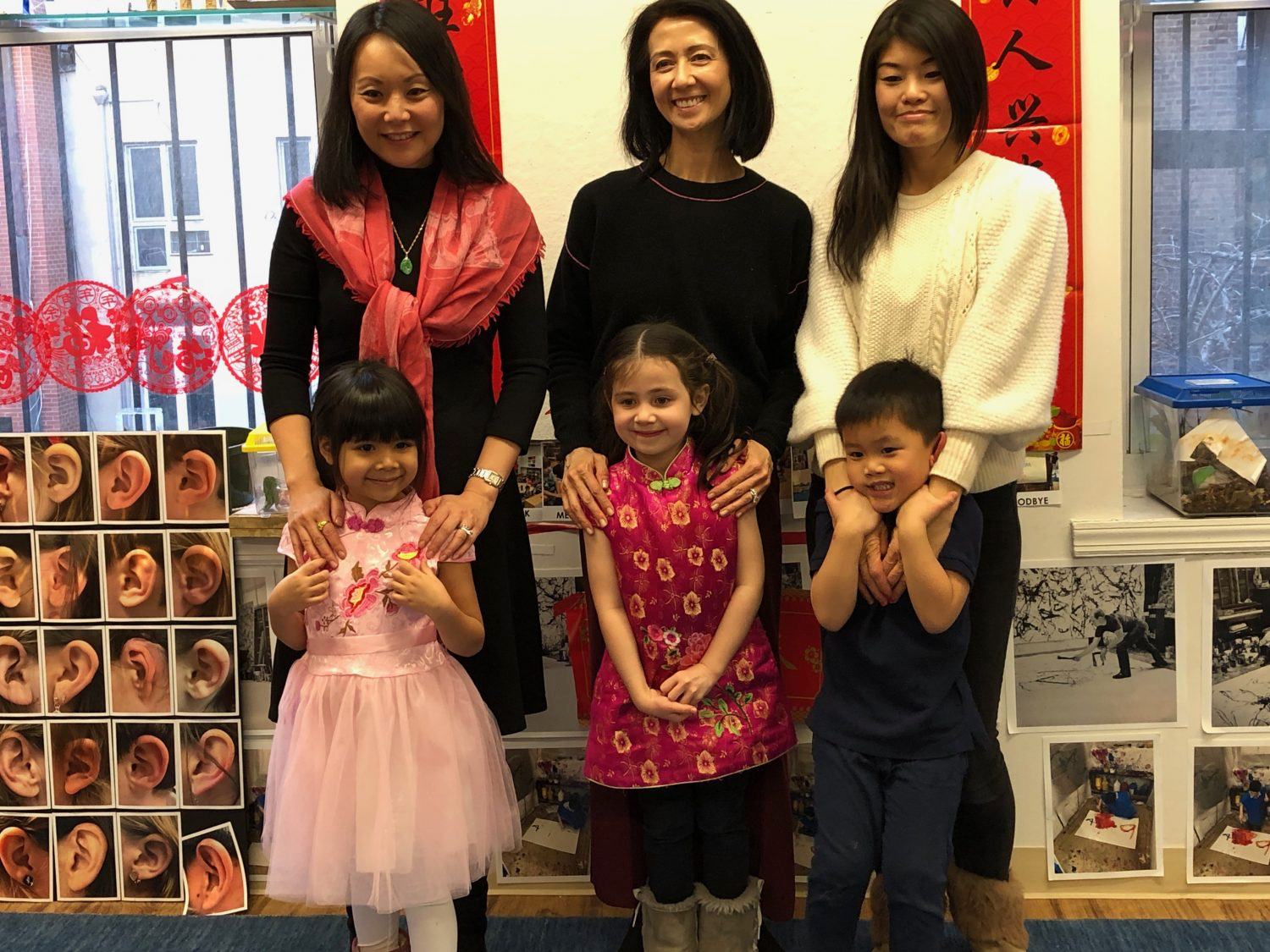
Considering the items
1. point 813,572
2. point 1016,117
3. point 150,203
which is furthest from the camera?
point 150,203

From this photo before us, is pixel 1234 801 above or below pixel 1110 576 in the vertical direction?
below

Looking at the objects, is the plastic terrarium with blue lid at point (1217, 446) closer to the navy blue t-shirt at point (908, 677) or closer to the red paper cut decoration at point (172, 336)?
the navy blue t-shirt at point (908, 677)

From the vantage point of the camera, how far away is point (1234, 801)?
2.10 m

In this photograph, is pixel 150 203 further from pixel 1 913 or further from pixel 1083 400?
pixel 1083 400

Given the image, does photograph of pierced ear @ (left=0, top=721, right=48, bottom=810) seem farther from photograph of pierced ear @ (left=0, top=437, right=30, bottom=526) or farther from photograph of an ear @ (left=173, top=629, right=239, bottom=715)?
photograph of pierced ear @ (left=0, top=437, right=30, bottom=526)

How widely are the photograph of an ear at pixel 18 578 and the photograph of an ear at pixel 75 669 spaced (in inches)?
2.2

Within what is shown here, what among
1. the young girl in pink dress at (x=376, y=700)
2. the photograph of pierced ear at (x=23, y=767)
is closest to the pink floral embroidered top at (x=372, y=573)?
the young girl in pink dress at (x=376, y=700)

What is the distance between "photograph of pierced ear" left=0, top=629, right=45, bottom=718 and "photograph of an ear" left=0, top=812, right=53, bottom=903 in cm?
21

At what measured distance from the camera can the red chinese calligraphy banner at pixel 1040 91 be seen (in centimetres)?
192

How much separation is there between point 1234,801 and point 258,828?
181cm

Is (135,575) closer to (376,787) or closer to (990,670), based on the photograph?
(376,787)

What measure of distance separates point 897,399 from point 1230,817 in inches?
47.0

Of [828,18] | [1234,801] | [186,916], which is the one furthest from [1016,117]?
[186,916]

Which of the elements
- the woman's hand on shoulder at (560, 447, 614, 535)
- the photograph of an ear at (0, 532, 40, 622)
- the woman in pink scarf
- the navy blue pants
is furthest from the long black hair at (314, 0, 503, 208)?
the photograph of an ear at (0, 532, 40, 622)
